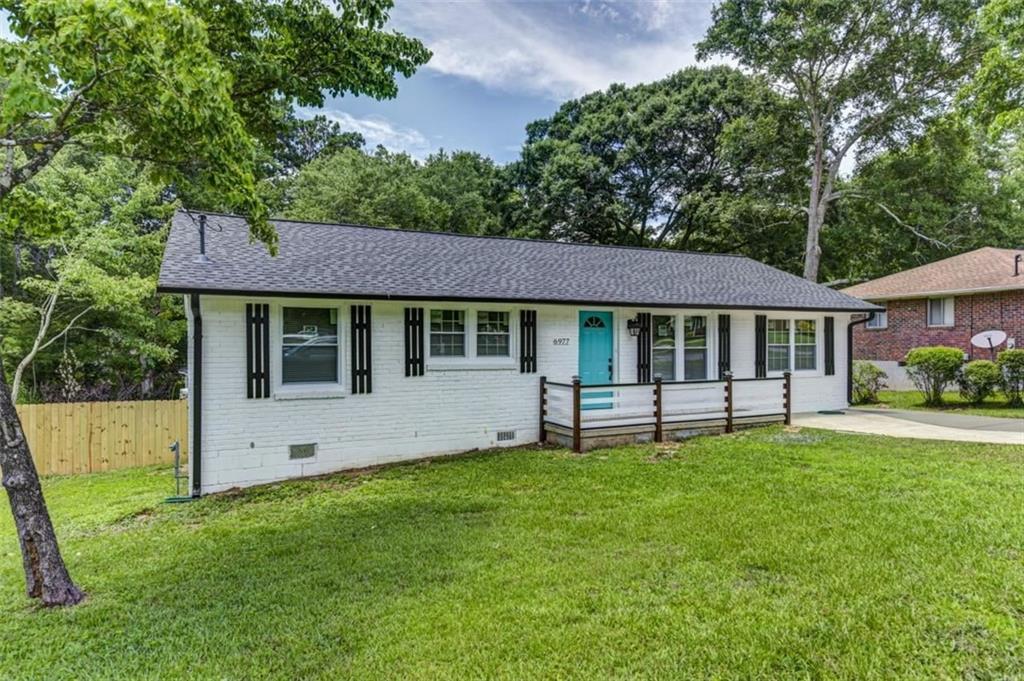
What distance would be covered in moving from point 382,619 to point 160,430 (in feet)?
29.7

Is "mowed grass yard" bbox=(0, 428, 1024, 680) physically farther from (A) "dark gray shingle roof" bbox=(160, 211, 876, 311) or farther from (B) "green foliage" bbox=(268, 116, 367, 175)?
(B) "green foliage" bbox=(268, 116, 367, 175)

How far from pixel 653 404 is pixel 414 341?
440 cm

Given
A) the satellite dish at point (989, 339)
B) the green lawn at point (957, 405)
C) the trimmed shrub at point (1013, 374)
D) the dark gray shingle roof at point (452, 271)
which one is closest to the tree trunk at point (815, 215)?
the satellite dish at point (989, 339)

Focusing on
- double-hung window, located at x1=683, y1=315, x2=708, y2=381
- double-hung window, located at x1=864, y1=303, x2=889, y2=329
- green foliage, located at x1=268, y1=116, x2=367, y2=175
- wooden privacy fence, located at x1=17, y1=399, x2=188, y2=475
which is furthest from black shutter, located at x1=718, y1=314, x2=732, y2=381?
green foliage, located at x1=268, y1=116, x2=367, y2=175

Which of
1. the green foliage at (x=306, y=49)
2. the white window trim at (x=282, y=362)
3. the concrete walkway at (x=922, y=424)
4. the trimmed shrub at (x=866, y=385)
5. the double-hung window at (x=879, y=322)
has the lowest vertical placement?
the concrete walkway at (x=922, y=424)

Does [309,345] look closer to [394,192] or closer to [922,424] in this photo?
[922,424]

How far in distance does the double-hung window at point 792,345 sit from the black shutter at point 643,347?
130 inches

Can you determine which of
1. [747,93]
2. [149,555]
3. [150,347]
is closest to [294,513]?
[149,555]

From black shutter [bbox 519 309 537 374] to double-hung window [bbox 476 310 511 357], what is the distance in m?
0.26

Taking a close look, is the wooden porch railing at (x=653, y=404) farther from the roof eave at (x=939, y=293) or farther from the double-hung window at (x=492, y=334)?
the roof eave at (x=939, y=293)

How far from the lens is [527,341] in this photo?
9469 millimetres

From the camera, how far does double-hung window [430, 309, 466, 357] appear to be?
8.82 meters

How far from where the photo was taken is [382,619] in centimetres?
351

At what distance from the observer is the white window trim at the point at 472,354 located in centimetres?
870
